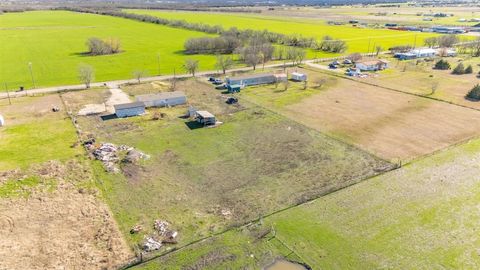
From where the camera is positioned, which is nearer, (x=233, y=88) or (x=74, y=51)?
(x=233, y=88)

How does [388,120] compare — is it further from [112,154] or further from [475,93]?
[112,154]

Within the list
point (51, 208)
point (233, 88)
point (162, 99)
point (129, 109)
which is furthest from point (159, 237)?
point (233, 88)

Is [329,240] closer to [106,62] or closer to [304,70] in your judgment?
[304,70]

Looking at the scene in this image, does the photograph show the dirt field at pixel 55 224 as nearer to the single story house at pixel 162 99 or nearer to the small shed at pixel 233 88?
the single story house at pixel 162 99

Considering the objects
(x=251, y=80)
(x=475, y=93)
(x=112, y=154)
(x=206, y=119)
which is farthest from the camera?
(x=251, y=80)

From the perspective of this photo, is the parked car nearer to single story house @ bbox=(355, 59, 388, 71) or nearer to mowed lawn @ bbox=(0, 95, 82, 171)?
mowed lawn @ bbox=(0, 95, 82, 171)

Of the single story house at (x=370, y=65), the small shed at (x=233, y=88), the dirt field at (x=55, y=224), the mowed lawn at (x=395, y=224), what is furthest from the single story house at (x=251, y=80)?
the mowed lawn at (x=395, y=224)

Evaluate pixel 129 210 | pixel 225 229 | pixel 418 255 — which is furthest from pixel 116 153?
pixel 418 255
